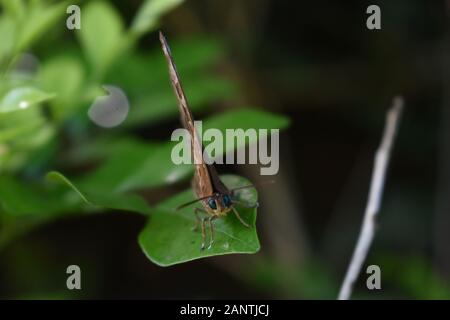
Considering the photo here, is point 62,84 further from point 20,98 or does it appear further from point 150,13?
point 20,98

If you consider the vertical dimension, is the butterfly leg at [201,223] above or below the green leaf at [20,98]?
below

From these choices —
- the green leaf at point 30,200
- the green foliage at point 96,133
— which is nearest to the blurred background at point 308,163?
the green foliage at point 96,133

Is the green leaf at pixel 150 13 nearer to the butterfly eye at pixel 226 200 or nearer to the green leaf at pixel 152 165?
the green leaf at pixel 152 165

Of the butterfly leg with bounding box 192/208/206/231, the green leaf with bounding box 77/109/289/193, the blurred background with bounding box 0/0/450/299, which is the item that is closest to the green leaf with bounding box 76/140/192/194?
the green leaf with bounding box 77/109/289/193

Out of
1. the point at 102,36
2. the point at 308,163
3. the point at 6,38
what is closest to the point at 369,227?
the point at 102,36

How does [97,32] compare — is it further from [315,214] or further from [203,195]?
[315,214]

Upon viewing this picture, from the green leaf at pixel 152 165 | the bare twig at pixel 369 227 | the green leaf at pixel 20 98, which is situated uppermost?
the green leaf at pixel 20 98

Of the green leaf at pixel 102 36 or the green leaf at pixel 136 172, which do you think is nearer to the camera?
the green leaf at pixel 136 172
